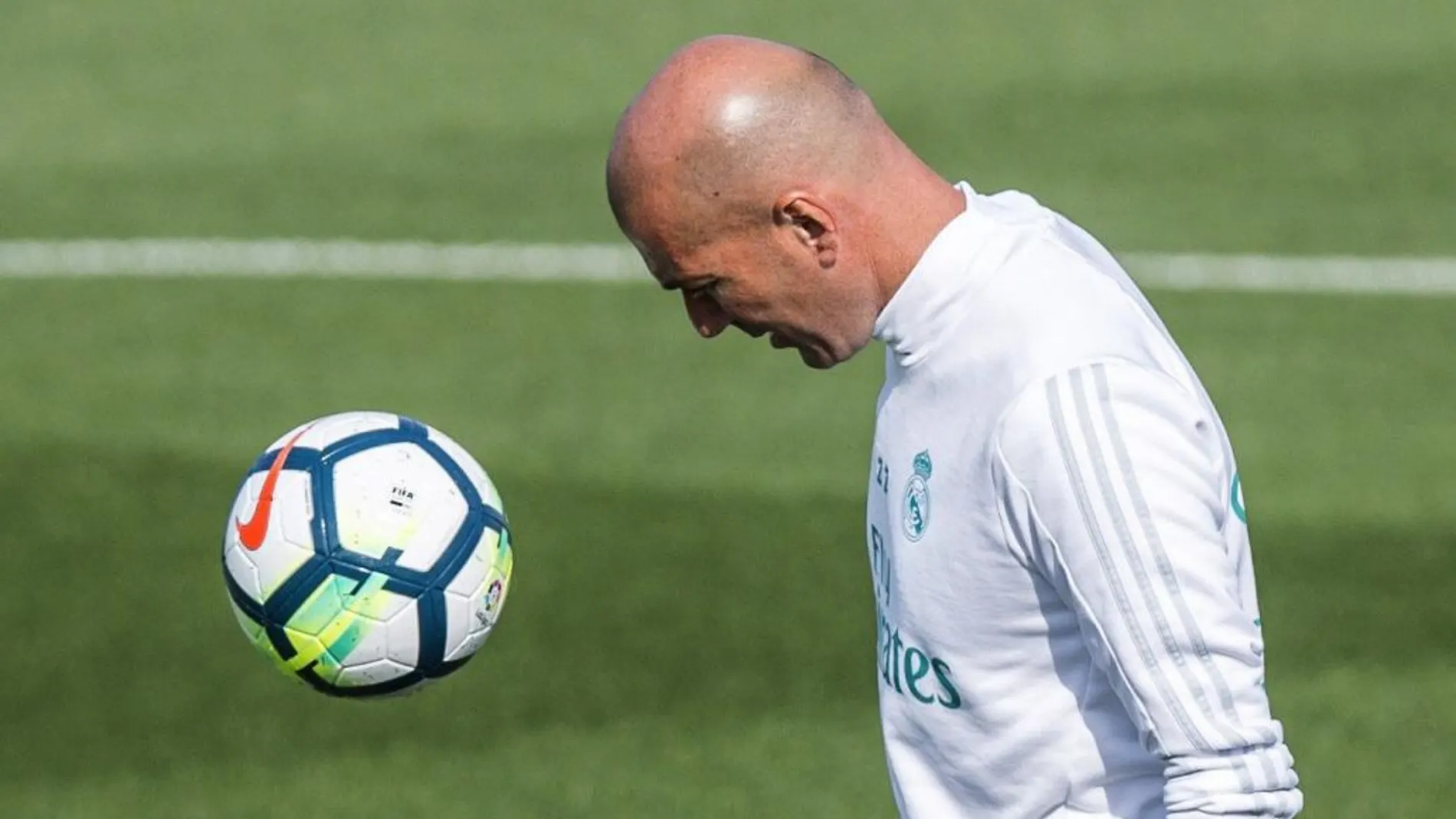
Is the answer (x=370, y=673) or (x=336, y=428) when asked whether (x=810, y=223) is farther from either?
(x=336, y=428)

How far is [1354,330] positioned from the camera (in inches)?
434

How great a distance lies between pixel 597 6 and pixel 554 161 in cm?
333

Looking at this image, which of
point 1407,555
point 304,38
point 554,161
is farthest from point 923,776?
point 304,38

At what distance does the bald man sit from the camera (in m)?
3.41

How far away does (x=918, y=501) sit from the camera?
3.83 meters

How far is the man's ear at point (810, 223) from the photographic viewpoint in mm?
3705

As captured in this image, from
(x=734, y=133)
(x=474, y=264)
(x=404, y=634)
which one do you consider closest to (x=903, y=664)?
(x=734, y=133)

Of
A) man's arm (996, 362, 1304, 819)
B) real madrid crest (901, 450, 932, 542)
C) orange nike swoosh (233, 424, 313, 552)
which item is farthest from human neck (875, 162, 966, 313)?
orange nike swoosh (233, 424, 313, 552)

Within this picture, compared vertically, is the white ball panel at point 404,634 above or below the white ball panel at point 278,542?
below

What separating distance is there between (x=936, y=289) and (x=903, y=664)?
2.29ft

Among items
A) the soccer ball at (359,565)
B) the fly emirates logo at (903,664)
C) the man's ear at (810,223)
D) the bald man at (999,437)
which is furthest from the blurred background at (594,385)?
the man's ear at (810,223)

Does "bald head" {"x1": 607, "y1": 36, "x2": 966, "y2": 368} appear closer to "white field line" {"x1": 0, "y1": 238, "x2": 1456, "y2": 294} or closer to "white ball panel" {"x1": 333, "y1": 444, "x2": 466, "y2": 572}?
"white ball panel" {"x1": 333, "y1": 444, "x2": 466, "y2": 572}

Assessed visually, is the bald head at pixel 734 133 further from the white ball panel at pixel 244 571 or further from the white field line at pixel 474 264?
the white field line at pixel 474 264

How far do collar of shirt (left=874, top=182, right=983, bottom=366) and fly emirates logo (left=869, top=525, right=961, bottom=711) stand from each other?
434 millimetres
